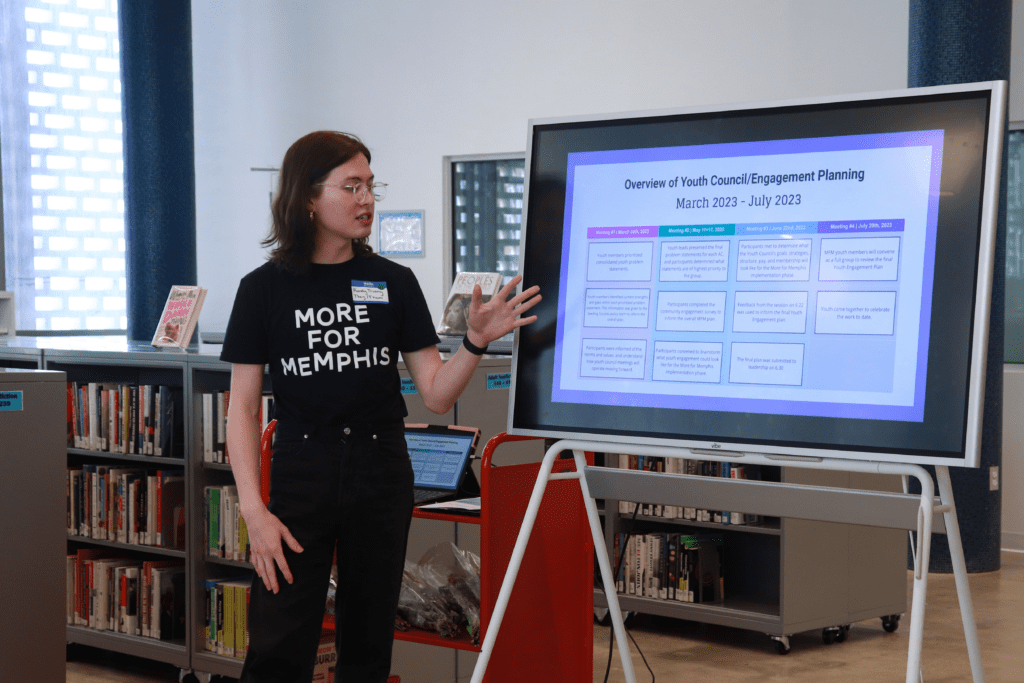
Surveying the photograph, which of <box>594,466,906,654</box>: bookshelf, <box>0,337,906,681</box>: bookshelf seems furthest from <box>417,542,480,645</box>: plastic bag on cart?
<box>594,466,906,654</box>: bookshelf

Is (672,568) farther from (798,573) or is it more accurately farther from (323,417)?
(323,417)

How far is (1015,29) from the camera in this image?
5.70 metres

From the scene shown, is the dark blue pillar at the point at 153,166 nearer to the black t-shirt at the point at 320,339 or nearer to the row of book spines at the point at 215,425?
the row of book spines at the point at 215,425

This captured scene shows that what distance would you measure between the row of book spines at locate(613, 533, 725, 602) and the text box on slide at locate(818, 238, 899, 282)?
2.46 m

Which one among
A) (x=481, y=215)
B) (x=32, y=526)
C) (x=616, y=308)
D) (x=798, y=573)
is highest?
(x=481, y=215)

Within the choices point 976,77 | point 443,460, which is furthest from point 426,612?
point 976,77

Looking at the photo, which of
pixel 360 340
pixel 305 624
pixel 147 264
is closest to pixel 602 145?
pixel 360 340

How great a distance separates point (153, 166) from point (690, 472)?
3.86m

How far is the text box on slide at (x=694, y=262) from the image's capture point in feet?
7.36

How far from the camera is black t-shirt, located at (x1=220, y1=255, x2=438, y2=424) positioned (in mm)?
2150

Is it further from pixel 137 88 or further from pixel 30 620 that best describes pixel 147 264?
pixel 30 620

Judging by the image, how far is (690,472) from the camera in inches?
177

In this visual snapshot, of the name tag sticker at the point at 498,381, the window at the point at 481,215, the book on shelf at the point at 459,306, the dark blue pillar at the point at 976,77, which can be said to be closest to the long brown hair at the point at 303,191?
the name tag sticker at the point at 498,381

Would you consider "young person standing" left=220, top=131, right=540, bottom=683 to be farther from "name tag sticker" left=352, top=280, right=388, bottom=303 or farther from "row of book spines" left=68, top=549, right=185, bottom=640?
"row of book spines" left=68, top=549, right=185, bottom=640
